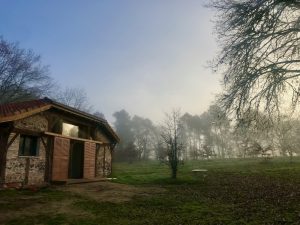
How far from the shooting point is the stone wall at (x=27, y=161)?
1523cm

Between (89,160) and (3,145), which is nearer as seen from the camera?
(3,145)

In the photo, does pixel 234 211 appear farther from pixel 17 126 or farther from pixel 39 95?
pixel 39 95

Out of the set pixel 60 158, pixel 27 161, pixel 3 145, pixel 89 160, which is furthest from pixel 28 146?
pixel 89 160

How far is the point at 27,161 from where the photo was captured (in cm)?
1641

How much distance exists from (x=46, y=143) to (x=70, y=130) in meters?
2.90

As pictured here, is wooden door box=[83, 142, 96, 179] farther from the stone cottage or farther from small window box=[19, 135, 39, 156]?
small window box=[19, 135, 39, 156]

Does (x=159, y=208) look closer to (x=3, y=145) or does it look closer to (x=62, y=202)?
(x=62, y=202)

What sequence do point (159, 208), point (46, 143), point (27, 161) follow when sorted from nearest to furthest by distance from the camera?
point (159, 208), point (27, 161), point (46, 143)

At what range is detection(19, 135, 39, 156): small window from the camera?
16281 mm

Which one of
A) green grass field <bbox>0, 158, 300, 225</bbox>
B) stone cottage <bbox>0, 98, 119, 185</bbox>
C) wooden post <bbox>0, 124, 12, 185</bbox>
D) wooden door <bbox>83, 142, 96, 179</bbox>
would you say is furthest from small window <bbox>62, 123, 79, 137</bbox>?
green grass field <bbox>0, 158, 300, 225</bbox>

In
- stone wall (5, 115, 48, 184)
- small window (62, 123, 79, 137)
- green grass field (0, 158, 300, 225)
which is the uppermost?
small window (62, 123, 79, 137)

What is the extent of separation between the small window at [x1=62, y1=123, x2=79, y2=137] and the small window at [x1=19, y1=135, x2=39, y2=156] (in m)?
2.76

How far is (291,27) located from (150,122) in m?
60.2

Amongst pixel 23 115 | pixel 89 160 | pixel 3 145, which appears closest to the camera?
pixel 3 145
